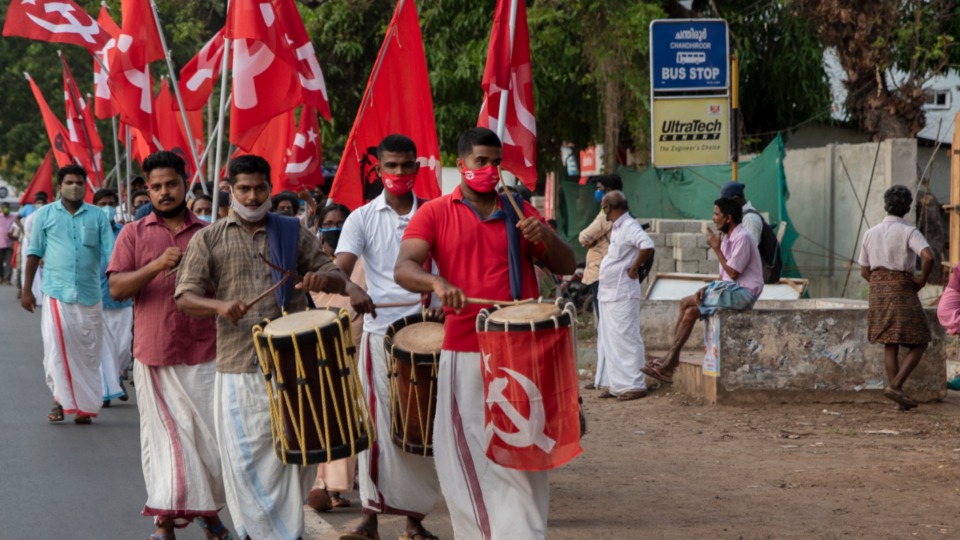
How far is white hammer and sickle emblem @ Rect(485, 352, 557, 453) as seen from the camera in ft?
18.3

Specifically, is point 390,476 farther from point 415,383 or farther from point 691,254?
point 691,254

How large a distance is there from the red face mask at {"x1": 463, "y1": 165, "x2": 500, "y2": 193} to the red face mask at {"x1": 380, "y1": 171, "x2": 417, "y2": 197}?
3.74ft

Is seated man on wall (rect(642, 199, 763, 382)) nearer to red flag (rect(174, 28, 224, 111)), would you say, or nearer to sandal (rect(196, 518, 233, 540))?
red flag (rect(174, 28, 224, 111))

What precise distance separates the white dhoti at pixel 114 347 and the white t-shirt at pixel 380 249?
17.4ft

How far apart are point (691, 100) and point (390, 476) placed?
8918mm

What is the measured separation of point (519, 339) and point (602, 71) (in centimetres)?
1479

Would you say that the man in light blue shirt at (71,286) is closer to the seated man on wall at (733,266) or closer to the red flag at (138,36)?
the red flag at (138,36)

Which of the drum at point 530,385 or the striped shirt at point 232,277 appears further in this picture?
the striped shirt at point 232,277

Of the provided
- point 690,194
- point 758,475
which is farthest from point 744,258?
point 690,194

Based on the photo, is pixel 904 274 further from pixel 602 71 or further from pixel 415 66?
pixel 602 71

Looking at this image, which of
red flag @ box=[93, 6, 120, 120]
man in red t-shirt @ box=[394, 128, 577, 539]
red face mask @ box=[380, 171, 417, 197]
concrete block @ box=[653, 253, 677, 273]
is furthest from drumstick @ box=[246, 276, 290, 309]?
concrete block @ box=[653, 253, 677, 273]

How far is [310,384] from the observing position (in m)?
5.82

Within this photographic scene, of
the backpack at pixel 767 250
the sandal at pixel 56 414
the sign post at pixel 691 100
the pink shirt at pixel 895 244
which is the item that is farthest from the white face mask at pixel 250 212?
the sign post at pixel 691 100

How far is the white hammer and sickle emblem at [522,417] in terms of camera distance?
5.57 m
